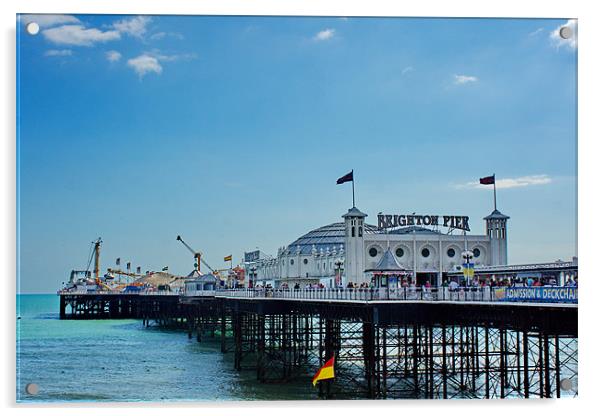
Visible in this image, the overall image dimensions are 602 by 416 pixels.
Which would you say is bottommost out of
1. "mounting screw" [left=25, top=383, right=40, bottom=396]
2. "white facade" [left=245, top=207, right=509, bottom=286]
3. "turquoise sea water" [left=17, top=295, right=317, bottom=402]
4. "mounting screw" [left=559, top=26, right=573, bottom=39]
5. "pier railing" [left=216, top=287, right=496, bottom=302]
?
"turquoise sea water" [left=17, top=295, right=317, bottom=402]

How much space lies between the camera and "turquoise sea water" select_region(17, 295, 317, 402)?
41656 mm

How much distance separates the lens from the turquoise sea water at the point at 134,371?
1640 inches

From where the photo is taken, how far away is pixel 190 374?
50.5m

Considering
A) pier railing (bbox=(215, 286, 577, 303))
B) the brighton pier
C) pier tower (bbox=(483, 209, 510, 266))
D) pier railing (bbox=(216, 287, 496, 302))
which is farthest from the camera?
pier tower (bbox=(483, 209, 510, 266))

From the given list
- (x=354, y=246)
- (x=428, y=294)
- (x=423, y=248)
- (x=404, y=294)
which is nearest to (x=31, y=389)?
(x=404, y=294)

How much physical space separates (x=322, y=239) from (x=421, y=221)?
37.1 m

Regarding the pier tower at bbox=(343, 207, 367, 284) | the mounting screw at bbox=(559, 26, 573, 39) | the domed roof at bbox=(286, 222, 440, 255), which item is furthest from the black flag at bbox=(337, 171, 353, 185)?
the domed roof at bbox=(286, 222, 440, 255)

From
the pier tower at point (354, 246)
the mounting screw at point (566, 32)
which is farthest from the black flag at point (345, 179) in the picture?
the mounting screw at point (566, 32)

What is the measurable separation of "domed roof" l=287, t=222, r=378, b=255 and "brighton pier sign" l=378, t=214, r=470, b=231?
29759mm

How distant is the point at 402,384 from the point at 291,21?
20695 mm

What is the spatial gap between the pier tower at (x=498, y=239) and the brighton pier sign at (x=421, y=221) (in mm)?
1520

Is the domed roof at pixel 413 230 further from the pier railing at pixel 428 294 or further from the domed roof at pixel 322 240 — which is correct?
the domed roof at pixel 322 240

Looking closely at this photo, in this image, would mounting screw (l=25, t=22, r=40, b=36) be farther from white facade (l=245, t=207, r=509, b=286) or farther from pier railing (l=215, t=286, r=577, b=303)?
white facade (l=245, t=207, r=509, b=286)
